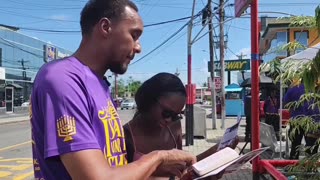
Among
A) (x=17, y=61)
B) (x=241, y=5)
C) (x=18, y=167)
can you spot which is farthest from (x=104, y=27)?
(x=17, y=61)

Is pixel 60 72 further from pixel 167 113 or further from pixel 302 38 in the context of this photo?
pixel 302 38

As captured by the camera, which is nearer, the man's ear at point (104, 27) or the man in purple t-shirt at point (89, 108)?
the man in purple t-shirt at point (89, 108)

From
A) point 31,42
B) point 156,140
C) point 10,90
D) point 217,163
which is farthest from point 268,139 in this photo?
point 31,42

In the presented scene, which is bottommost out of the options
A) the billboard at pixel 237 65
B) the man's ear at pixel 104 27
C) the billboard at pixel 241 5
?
the man's ear at pixel 104 27

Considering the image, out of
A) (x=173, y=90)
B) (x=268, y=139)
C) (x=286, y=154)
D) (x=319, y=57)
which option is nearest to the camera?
(x=319, y=57)

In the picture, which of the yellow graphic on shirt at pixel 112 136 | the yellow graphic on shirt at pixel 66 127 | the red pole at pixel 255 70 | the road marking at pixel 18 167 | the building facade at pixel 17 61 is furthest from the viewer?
the building facade at pixel 17 61

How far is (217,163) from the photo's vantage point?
1800mm

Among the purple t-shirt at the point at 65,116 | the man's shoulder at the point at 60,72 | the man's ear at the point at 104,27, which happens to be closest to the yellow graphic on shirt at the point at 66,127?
the purple t-shirt at the point at 65,116

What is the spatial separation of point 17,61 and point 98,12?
49019mm

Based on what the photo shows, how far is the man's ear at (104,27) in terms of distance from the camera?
1.66m

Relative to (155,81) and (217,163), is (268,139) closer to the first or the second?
(155,81)

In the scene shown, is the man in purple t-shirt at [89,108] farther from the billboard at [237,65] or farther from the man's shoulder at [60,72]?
Result: the billboard at [237,65]

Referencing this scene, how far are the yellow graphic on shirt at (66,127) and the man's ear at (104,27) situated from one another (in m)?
0.41

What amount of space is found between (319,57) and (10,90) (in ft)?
148
